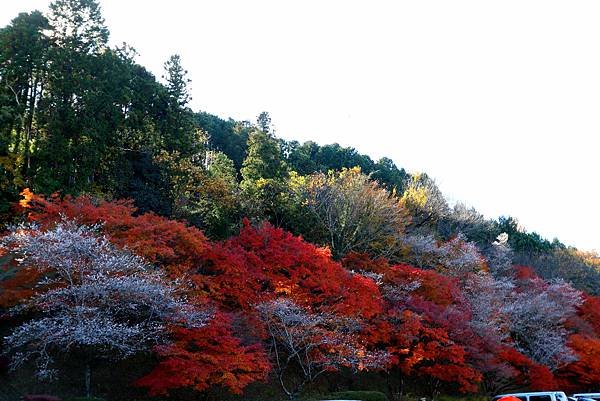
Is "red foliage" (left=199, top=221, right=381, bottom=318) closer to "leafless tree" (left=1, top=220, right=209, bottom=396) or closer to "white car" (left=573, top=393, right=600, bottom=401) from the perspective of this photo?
"leafless tree" (left=1, top=220, right=209, bottom=396)

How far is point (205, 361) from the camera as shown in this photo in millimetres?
17906

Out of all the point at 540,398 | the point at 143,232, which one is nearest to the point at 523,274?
the point at 540,398

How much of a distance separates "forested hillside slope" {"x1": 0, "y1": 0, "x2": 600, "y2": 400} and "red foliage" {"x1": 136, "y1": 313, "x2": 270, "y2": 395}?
0.23ft

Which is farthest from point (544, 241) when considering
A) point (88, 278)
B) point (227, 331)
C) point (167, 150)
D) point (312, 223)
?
point (88, 278)

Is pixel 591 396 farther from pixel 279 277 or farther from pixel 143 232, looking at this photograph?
pixel 143 232

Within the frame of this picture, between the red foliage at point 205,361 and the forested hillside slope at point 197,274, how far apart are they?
71mm

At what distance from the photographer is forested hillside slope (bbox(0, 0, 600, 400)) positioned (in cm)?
1767

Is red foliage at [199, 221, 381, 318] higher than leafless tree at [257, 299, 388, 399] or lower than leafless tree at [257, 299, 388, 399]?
higher

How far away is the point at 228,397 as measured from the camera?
22.1m

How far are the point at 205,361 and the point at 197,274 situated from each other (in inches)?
158

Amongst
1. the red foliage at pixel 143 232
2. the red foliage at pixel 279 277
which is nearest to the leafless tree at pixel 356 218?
the red foliage at pixel 279 277

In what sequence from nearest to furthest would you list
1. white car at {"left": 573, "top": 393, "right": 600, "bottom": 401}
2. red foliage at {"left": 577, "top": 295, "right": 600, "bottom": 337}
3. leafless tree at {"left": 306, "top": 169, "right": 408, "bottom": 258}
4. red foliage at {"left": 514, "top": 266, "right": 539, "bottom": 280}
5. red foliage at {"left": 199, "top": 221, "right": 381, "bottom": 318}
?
red foliage at {"left": 199, "top": 221, "right": 381, "bottom": 318} → white car at {"left": 573, "top": 393, "right": 600, "bottom": 401} → leafless tree at {"left": 306, "top": 169, "right": 408, "bottom": 258} → red foliage at {"left": 577, "top": 295, "right": 600, "bottom": 337} → red foliage at {"left": 514, "top": 266, "right": 539, "bottom": 280}

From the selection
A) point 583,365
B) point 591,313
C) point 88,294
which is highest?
point 88,294

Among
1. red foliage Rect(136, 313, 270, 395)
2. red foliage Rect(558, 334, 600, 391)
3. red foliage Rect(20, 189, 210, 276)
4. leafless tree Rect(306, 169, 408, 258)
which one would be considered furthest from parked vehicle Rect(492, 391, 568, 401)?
leafless tree Rect(306, 169, 408, 258)
